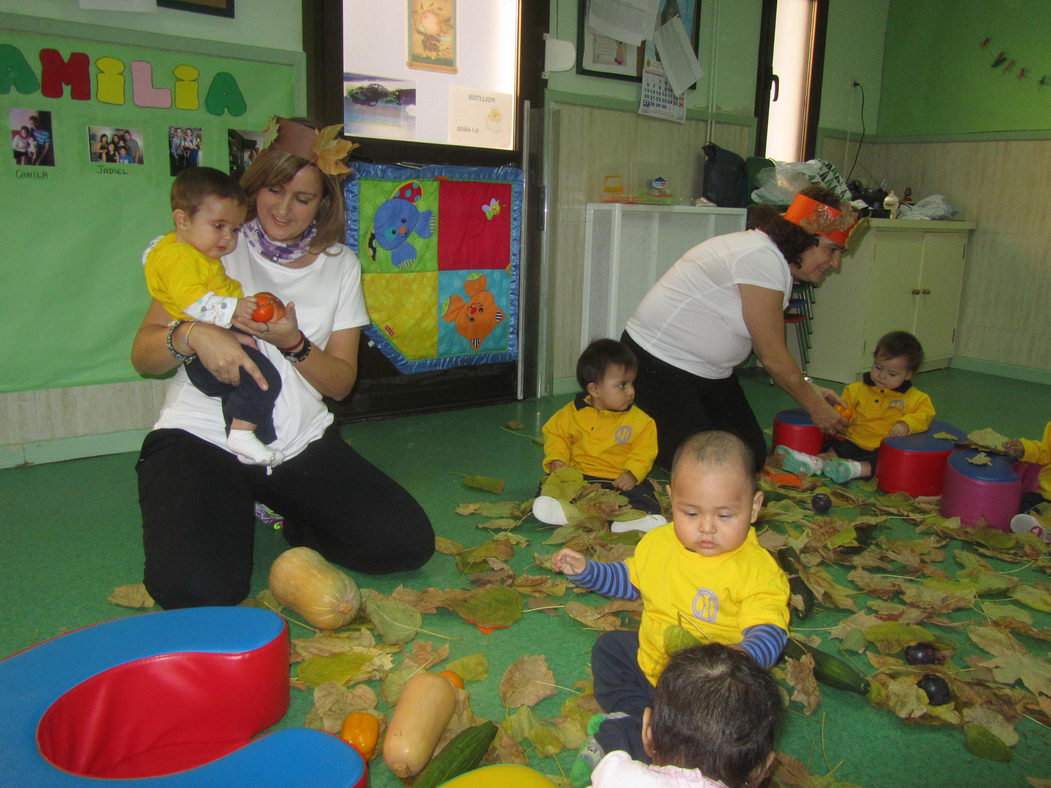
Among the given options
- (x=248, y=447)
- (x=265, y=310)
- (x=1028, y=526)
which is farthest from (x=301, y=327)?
(x=1028, y=526)

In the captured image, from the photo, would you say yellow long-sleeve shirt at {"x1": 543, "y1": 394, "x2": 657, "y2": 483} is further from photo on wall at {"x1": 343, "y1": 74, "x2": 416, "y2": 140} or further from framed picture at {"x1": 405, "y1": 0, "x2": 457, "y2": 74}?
framed picture at {"x1": 405, "y1": 0, "x2": 457, "y2": 74}

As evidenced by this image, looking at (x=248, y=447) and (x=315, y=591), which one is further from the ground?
(x=248, y=447)

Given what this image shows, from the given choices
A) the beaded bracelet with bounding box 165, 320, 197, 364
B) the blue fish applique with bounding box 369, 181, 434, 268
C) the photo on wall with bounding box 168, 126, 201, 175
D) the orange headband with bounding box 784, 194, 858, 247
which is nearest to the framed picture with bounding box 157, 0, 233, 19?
the photo on wall with bounding box 168, 126, 201, 175

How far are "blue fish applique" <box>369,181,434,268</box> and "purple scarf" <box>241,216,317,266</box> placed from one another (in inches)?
58.4

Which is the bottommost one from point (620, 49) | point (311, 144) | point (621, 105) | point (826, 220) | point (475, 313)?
point (475, 313)

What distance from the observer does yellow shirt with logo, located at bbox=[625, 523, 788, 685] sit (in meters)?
1.43

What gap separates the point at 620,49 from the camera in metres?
4.42

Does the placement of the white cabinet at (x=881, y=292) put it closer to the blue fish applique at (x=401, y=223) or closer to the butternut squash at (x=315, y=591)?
the blue fish applique at (x=401, y=223)

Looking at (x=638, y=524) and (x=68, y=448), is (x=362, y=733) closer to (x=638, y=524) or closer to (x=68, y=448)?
(x=638, y=524)

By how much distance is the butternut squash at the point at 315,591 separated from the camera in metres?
1.85

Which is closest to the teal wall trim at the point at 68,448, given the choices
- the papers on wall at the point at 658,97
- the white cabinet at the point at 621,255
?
the white cabinet at the point at 621,255

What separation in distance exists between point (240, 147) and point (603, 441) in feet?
6.15

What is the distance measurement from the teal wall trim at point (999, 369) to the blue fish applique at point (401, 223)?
407 cm

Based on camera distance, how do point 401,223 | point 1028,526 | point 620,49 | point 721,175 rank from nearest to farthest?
point 1028,526, point 401,223, point 620,49, point 721,175
